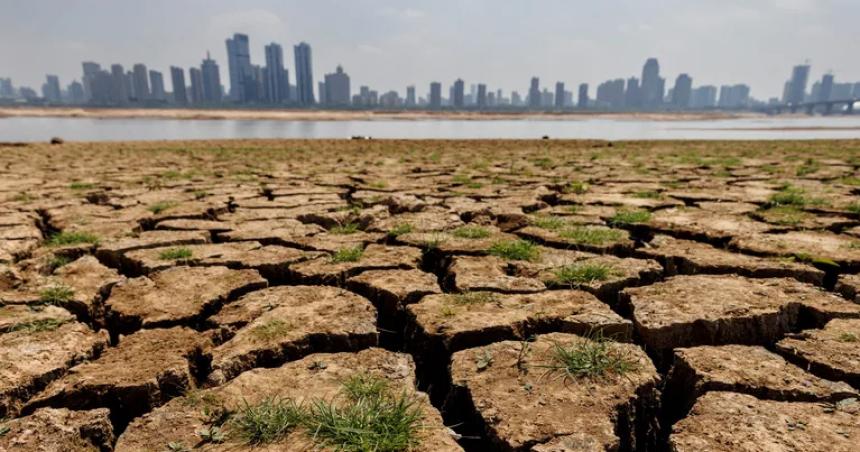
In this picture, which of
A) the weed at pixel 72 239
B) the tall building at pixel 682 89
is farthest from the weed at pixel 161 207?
the tall building at pixel 682 89

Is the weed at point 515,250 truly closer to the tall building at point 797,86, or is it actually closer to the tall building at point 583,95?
the tall building at point 583,95

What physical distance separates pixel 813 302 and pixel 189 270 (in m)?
2.50

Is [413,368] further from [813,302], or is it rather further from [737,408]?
[813,302]

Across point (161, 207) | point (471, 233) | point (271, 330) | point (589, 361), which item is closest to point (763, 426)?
point (589, 361)

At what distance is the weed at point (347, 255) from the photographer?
8.14 feet

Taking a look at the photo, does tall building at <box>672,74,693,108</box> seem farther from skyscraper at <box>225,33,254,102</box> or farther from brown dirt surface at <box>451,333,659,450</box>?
brown dirt surface at <box>451,333,659,450</box>

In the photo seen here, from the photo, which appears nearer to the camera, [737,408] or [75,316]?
[737,408]

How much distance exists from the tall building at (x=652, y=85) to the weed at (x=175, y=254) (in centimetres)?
15313

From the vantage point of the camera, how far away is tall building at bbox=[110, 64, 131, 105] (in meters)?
112

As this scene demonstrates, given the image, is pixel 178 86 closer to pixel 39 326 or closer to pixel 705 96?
pixel 39 326

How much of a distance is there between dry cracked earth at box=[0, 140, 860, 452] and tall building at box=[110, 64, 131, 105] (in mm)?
125501

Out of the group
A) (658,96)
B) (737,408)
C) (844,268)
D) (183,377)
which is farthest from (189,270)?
(658,96)

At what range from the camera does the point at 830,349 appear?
4.93ft

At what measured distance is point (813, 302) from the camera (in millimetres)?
1854
